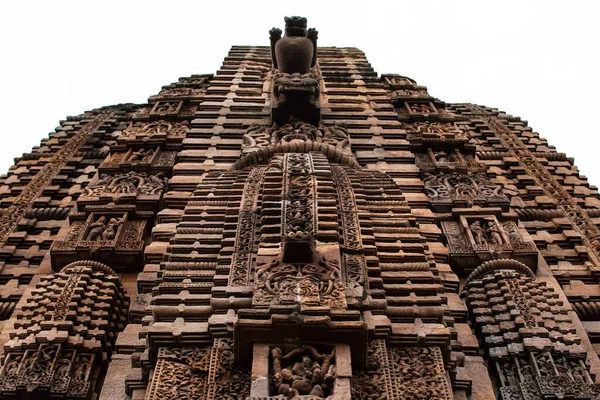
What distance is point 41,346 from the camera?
7586mm

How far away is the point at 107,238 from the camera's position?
32.8 feet

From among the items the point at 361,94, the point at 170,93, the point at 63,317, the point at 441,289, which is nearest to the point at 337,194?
the point at 441,289

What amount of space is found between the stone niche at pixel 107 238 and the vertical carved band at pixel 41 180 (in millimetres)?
1303

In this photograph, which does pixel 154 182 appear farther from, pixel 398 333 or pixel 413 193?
pixel 398 333

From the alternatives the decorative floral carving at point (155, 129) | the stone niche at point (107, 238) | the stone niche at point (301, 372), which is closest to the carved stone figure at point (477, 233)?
the stone niche at point (107, 238)

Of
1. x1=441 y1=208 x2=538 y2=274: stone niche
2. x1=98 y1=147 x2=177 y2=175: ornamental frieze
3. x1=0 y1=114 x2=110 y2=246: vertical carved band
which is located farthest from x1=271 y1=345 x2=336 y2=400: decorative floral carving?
x1=98 y1=147 x2=177 y2=175: ornamental frieze

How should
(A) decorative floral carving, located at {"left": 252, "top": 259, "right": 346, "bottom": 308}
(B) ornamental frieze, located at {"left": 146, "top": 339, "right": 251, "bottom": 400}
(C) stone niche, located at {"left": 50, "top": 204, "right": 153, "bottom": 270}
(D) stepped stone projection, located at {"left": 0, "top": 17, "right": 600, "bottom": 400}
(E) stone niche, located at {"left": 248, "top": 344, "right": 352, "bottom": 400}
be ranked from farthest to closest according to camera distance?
(C) stone niche, located at {"left": 50, "top": 204, "right": 153, "bottom": 270} → (A) decorative floral carving, located at {"left": 252, "top": 259, "right": 346, "bottom": 308} → (D) stepped stone projection, located at {"left": 0, "top": 17, "right": 600, "bottom": 400} → (B) ornamental frieze, located at {"left": 146, "top": 339, "right": 251, "bottom": 400} → (E) stone niche, located at {"left": 248, "top": 344, "right": 352, "bottom": 400}

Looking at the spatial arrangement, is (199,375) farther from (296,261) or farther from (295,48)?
(295,48)

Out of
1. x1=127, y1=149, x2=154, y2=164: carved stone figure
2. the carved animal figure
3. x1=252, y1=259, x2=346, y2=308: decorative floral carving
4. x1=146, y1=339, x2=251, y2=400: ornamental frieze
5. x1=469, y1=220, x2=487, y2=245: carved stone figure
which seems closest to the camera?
x1=146, y1=339, x2=251, y2=400: ornamental frieze

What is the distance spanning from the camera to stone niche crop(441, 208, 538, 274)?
9750 mm

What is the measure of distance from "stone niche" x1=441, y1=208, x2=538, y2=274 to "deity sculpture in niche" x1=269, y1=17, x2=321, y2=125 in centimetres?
296

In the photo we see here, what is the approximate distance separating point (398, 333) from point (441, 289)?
120cm

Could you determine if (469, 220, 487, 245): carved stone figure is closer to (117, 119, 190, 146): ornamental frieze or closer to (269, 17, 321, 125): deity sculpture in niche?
(269, 17, 321, 125): deity sculpture in niche

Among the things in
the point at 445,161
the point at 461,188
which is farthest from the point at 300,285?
the point at 445,161
